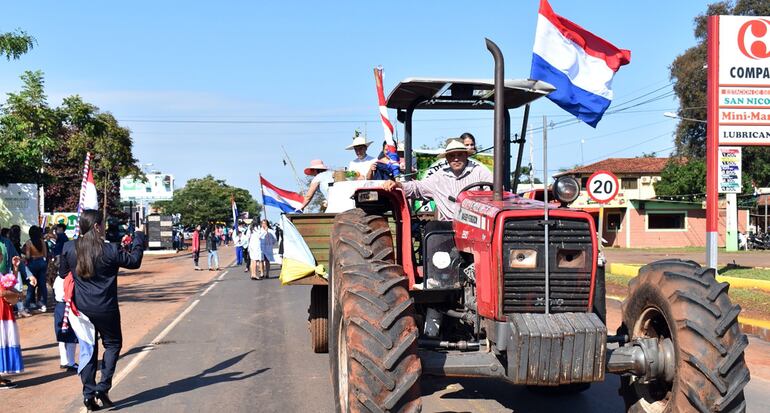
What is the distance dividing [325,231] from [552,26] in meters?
3.53

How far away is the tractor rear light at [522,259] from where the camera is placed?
16.5 feet

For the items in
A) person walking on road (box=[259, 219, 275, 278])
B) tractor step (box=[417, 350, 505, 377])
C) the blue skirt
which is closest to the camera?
tractor step (box=[417, 350, 505, 377])

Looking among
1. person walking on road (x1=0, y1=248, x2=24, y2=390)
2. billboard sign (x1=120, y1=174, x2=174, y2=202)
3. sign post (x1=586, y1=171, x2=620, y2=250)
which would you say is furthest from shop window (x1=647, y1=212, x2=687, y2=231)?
person walking on road (x1=0, y1=248, x2=24, y2=390)

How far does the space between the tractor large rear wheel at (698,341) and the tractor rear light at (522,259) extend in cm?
92

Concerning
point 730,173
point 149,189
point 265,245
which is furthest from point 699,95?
point 149,189

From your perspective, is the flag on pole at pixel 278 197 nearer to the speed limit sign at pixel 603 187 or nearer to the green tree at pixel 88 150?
the speed limit sign at pixel 603 187

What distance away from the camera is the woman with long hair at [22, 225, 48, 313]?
15891mm

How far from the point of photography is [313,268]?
8.83m

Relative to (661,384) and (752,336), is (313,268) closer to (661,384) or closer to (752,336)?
(661,384)

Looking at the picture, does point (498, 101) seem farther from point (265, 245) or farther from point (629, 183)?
point (629, 183)

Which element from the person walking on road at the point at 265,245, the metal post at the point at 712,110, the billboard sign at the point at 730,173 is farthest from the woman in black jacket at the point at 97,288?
the billboard sign at the point at 730,173

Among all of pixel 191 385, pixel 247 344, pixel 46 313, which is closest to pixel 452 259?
pixel 191 385

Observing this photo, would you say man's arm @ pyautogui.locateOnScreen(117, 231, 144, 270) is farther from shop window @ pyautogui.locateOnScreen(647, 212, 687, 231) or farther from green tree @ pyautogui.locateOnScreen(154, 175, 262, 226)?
green tree @ pyautogui.locateOnScreen(154, 175, 262, 226)

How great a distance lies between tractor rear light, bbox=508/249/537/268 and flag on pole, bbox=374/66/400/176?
3832 millimetres
